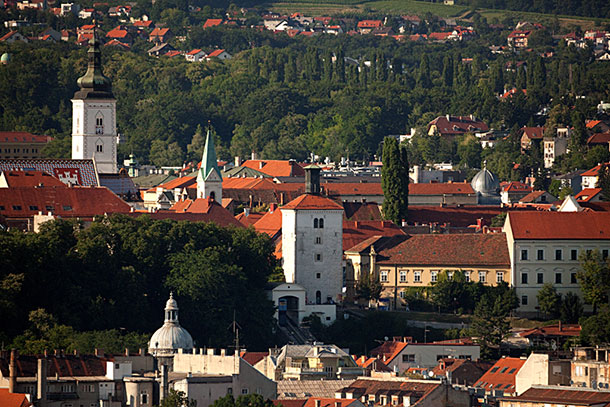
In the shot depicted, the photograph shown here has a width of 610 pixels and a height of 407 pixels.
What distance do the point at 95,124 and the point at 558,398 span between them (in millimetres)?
61225

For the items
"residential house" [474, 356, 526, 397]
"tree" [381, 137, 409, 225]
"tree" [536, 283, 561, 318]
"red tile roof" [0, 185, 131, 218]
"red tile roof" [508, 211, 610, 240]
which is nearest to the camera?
"residential house" [474, 356, 526, 397]

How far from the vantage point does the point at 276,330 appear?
93.9 meters

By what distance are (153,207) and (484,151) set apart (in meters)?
56.6

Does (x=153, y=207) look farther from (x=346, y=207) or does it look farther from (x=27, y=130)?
(x=27, y=130)

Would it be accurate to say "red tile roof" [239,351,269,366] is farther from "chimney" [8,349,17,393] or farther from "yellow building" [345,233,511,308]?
"yellow building" [345,233,511,308]

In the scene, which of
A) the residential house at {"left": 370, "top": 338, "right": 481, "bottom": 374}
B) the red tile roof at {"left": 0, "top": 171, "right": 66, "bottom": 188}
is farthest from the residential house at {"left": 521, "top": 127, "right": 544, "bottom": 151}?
the residential house at {"left": 370, "top": 338, "right": 481, "bottom": 374}

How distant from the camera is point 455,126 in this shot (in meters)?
182

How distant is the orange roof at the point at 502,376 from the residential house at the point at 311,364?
4.54 metres

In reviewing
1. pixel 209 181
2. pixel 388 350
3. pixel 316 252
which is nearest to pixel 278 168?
pixel 209 181

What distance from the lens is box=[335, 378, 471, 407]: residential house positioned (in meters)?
69.2

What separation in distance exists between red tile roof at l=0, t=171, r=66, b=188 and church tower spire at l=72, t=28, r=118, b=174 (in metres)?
10.6

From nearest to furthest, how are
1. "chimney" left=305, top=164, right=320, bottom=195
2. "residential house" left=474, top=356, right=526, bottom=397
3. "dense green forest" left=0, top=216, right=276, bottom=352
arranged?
1. "residential house" left=474, top=356, right=526, bottom=397
2. "dense green forest" left=0, top=216, right=276, bottom=352
3. "chimney" left=305, top=164, right=320, bottom=195

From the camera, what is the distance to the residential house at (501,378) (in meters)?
77.1

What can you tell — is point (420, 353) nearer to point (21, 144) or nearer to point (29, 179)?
point (29, 179)
